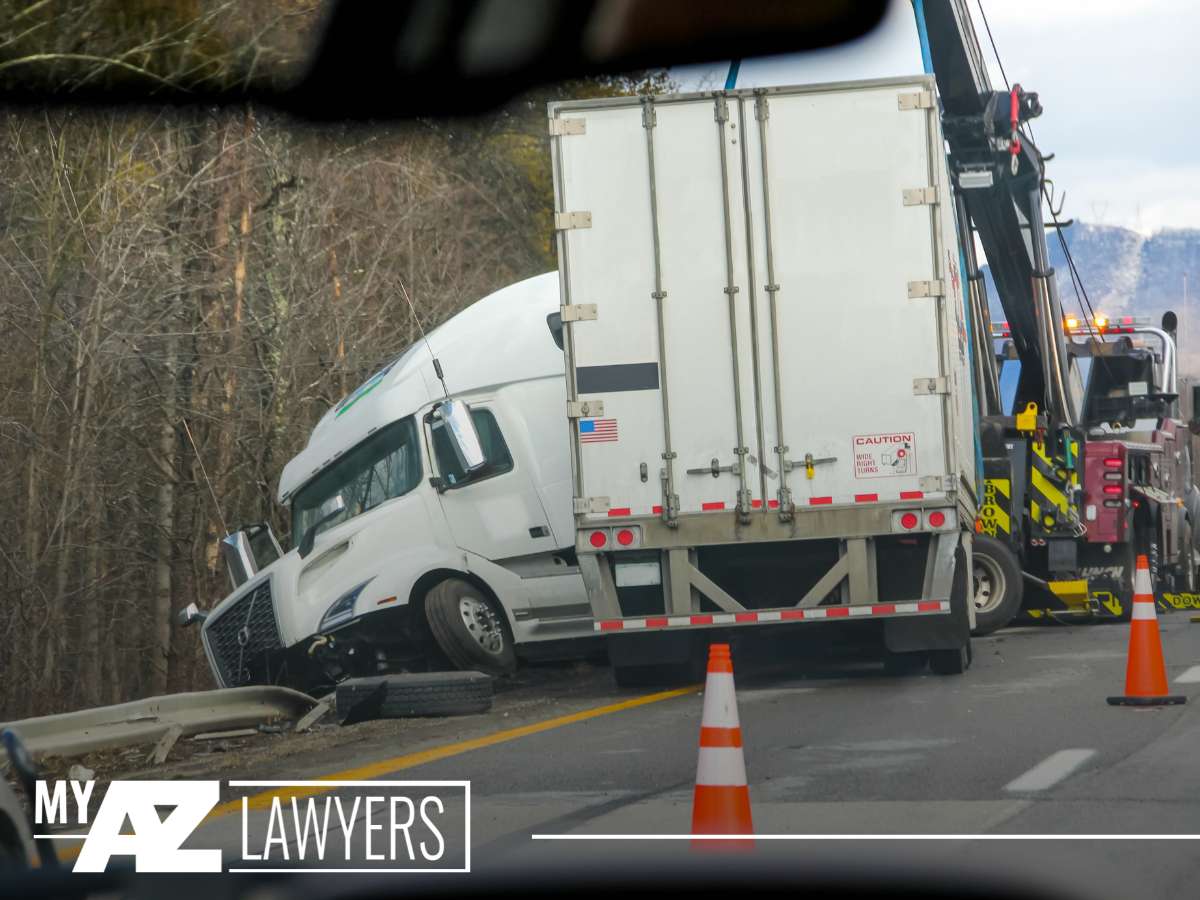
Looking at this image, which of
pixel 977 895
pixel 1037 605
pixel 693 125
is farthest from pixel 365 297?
pixel 977 895

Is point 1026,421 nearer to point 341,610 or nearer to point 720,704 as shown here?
point 341,610

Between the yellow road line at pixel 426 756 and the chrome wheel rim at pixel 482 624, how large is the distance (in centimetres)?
177

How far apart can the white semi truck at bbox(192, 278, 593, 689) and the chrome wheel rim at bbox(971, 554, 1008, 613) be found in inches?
206

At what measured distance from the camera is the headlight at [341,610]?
14648mm

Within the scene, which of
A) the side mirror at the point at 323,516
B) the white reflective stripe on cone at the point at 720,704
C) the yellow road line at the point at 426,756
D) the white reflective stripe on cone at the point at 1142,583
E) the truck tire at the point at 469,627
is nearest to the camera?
the white reflective stripe on cone at the point at 720,704

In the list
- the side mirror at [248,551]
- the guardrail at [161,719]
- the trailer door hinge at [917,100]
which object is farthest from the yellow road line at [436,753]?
the side mirror at [248,551]

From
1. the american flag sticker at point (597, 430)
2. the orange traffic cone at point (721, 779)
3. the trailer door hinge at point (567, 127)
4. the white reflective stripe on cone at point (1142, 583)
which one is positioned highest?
the trailer door hinge at point (567, 127)

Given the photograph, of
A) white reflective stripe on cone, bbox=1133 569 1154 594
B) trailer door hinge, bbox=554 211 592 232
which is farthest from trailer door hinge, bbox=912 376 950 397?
trailer door hinge, bbox=554 211 592 232

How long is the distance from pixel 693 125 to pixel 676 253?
93 centimetres

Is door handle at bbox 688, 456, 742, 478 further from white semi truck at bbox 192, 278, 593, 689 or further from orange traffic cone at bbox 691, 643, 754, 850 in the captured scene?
orange traffic cone at bbox 691, 643, 754, 850

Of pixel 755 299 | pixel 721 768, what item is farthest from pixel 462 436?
pixel 721 768

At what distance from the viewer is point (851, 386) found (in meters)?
12.4

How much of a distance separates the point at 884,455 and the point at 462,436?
3.82 meters

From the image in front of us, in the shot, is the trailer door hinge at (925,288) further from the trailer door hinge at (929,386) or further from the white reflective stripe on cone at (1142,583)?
the white reflective stripe on cone at (1142,583)
